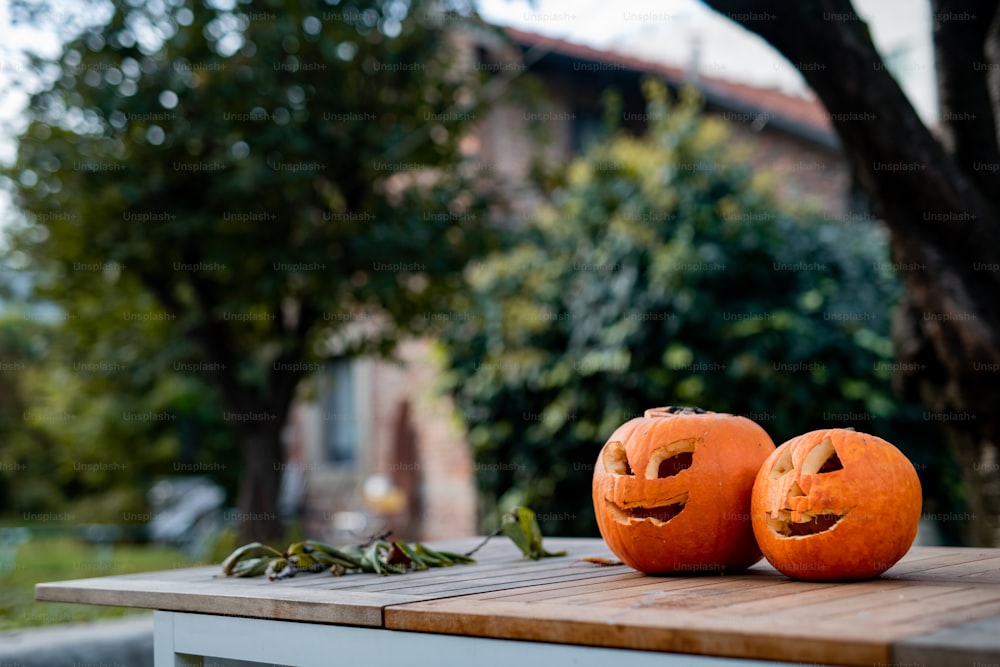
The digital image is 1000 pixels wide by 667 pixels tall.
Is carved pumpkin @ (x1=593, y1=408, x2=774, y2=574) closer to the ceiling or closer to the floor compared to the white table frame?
closer to the ceiling

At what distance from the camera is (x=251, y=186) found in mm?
5285

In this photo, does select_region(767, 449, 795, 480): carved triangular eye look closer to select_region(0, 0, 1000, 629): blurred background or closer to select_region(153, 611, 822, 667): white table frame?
select_region(153, 611, 822, 667): white table frame

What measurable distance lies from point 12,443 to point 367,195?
14.9 meters

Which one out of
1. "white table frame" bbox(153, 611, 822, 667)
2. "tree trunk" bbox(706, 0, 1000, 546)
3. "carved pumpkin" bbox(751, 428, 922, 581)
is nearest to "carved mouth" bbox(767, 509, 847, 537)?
"carved pumpkin" bbox(751, 428, 922, 581)

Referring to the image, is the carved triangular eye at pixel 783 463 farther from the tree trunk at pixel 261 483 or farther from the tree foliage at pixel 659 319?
the tree trunk at pixel 261 483

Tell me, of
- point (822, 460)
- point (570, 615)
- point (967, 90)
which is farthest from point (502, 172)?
point (570, 615)

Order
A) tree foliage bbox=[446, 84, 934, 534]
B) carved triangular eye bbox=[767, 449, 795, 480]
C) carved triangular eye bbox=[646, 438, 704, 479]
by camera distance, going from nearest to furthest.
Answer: carved triangular eye bbox=[767, 449, 795, 480]
carved triangular eye bbox=[646, 438, 704, 479]
tree foliage bbox=[446, 84, 934, 534]

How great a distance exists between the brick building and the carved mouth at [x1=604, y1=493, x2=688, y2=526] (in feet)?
25.0

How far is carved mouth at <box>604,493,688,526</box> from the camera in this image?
2.14 metres

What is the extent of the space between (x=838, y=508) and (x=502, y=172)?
8.58m

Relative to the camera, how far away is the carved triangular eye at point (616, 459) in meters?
2.24

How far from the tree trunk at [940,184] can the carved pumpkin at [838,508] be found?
66.2 inches

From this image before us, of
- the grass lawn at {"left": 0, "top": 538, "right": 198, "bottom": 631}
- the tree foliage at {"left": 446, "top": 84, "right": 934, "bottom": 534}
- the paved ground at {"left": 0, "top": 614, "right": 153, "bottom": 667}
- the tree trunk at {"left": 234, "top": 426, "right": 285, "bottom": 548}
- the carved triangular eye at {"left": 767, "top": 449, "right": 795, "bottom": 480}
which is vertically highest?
the tree foliage at {"left": 446, "top": 84, "right": 934, "bottom": 534}

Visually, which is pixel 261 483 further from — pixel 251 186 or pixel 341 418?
pixel 341 418
